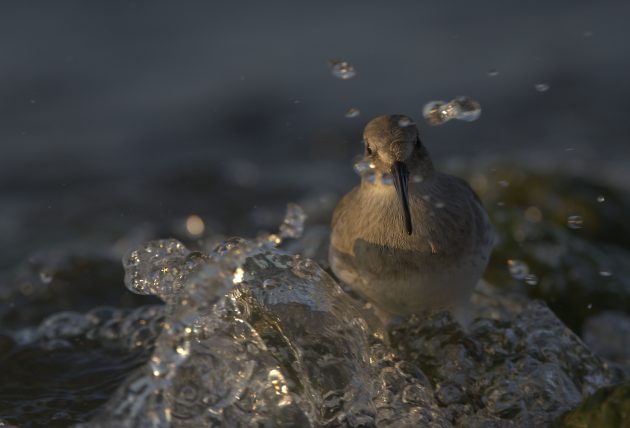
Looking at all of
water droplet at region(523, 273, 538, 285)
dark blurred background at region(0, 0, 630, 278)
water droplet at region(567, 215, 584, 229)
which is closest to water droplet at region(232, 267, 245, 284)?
water droplet at region(523, 273, 538, 285)

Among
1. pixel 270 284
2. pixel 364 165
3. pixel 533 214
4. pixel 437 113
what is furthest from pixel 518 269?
pixel 270 284

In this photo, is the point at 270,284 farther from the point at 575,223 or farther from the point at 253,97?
the point at 253,97

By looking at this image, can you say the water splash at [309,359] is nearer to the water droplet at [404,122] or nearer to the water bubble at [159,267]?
the water bubble at [159,267]

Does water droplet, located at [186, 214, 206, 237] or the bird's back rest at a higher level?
the bird's back

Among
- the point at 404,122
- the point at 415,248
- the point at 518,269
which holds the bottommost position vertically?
the point at 518,269

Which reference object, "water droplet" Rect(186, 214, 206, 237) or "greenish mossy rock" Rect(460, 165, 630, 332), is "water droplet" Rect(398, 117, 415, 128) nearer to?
"greenish mossy rock" Rect(460, 165, 630, 332)

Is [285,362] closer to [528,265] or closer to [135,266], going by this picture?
[135,266]

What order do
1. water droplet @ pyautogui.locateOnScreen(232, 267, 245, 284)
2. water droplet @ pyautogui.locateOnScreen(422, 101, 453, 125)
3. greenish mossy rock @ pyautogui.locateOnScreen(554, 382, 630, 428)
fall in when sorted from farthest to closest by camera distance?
water droplet @ pyautogui.locateOnScreen(422, 101, 453, 125) → water droplet @ pyautogui.locateOnScreen(232, 267, 245, 284) → greenish mossy rock @ pyautogui.locateOnScreen(554, 382, 630, 428)
